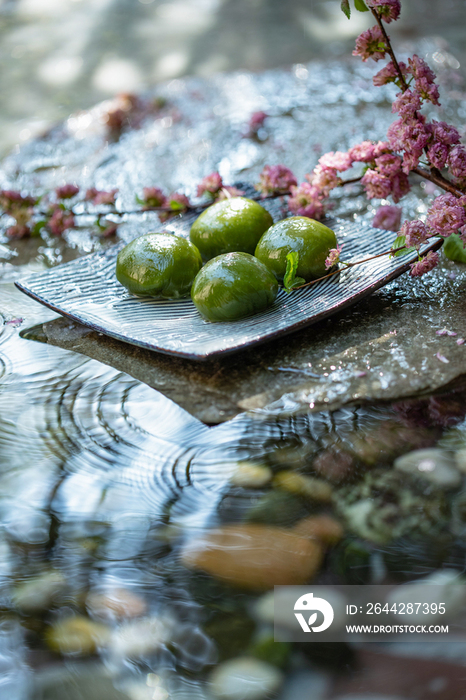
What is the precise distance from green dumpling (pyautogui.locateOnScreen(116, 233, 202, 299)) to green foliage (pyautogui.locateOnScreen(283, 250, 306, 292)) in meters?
0.24

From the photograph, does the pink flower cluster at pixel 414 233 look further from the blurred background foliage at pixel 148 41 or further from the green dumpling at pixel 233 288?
the blurred background foliage at pixel 148 41

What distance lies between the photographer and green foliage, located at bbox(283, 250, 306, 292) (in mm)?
1310

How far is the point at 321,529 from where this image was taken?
3.18 feet

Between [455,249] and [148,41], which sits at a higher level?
[148,41]

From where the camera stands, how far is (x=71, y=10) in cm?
501

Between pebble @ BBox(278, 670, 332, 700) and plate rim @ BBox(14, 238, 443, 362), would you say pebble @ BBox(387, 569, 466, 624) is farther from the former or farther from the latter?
plate rim @ BBox(14, 238, 443, 362)

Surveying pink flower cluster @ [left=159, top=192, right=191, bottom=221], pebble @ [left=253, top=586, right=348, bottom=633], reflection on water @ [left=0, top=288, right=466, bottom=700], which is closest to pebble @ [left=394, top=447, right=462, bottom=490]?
reflection on water @ [left=0, top=288, right=466, bottom=700]

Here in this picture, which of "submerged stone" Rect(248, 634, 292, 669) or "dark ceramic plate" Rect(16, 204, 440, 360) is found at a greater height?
"dark ceramic plate" Rect(16, 204, 440, 360)

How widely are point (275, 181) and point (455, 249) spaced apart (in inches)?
21.9

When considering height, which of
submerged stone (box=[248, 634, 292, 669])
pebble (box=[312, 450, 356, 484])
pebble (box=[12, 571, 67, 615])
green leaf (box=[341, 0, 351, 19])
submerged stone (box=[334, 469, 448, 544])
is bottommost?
submerged stone (box=[248, 634, 292, 669])

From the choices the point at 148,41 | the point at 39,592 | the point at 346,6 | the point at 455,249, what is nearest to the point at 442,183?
the point at 455,249

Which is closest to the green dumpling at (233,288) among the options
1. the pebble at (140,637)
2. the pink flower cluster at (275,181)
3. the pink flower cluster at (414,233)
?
the pink flower cluster at (414,233)

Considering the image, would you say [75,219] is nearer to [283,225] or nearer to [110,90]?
[283,225]

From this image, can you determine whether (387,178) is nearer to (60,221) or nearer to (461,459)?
(461,459)
